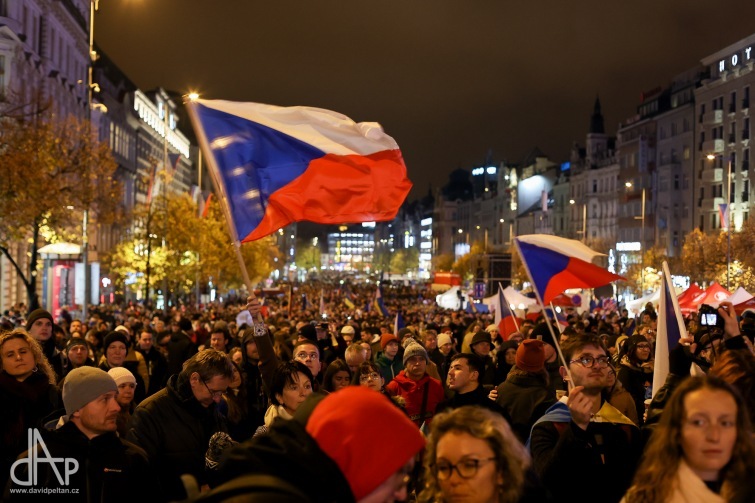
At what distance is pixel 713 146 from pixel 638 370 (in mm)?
79383

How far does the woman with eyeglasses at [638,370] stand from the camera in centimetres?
1034

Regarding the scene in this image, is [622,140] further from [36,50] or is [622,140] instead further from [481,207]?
[481,207]

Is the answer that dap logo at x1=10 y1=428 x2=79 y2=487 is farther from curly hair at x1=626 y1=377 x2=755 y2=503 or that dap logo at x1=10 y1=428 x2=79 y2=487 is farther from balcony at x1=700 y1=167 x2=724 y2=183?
balcony at x1=700 y1=167 x2=724 y2=183

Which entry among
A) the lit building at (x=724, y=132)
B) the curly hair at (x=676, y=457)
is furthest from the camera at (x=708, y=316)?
the lit building at (x=724, y=132)

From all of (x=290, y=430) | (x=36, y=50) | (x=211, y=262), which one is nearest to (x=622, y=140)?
(x=211, y=262)

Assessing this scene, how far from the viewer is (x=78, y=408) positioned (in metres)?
5.46

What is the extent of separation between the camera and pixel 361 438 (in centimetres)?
281

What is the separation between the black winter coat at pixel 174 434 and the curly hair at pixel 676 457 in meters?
3.14

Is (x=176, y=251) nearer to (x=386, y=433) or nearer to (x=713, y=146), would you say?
(x=713, y=146)

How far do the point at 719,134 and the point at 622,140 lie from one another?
25345mm

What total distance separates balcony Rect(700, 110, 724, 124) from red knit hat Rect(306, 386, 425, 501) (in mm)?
86436

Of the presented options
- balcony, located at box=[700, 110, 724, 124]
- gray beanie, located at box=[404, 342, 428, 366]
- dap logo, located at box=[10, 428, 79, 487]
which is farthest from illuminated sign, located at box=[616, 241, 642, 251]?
dap logo, located at box=[10, 428, 79, 487]

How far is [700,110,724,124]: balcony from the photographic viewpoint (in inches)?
3337

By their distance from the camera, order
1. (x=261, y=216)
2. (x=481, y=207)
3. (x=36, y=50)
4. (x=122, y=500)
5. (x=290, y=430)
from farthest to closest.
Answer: (x=481, y=207) < (x=36, y=50) < (x=261, y=216) < (x=122, y=500) < (x=290, y=430)
